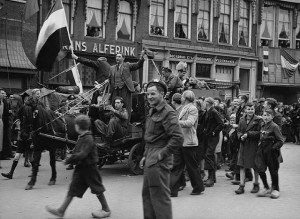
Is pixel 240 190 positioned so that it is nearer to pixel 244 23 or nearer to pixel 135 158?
pixel 135 158

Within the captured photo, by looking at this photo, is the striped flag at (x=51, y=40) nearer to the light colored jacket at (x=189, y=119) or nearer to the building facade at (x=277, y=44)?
the light colored jacket at (x=189, y=119)

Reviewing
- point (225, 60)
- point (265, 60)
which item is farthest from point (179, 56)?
point (265, 60)

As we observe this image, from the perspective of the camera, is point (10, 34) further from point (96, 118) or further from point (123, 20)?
point (96, 118)

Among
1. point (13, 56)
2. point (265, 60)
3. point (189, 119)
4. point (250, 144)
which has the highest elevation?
point (265, 60)

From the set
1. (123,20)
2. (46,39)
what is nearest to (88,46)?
(123,20)

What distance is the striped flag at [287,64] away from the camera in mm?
32688

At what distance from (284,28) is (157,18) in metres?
10.4

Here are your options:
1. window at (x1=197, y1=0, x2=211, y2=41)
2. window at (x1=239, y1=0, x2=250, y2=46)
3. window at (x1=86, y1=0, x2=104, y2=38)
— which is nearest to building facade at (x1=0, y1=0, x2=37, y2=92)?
window at (x1=86, y1=0, x2=104, y2=38)

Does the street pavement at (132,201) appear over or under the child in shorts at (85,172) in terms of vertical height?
under

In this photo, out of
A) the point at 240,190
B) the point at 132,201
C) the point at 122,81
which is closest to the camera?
the point at 132,201

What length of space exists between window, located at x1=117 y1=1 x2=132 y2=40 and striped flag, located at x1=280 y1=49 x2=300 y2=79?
1147 centimetres

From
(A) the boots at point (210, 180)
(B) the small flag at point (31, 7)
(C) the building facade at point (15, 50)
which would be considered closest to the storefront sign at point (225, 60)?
(C) the building facade at point (15, 50)

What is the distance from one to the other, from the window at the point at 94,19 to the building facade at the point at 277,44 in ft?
38.3

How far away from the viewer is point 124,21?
2583cm
